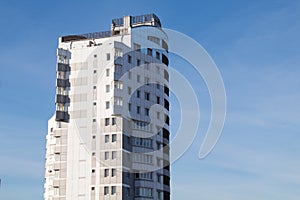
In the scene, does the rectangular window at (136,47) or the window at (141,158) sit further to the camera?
the rectangular window at (136,47)

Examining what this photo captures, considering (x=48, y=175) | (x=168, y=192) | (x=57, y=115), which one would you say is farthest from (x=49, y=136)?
(x=168, y=192)

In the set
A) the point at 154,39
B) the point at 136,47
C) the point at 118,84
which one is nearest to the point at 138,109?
the point at 118,84

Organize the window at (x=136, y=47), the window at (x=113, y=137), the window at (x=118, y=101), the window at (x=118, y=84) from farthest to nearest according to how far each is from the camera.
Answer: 1. the window at (x=136, y=47)
2. the window at (x=118, y=84)
3. the window at (x=118, y=101)
4. the window at (x=113, y=137)

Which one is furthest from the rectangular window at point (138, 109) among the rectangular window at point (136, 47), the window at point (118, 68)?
the rectangular window at point (136, 47)

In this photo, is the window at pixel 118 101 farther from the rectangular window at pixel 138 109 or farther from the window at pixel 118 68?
the window at pixel 118 68

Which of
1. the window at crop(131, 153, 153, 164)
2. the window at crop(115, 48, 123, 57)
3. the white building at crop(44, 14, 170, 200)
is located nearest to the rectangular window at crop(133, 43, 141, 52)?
the white building at crop(44, 14, 170, 200)

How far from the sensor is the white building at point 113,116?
273ft

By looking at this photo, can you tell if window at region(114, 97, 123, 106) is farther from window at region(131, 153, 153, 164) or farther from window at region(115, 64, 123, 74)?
window at region(131, 153, 153, 164)

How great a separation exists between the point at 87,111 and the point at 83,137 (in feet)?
16.1

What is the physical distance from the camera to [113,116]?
84625mm

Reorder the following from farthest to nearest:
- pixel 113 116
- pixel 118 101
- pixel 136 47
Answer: pixel 136 47 < pixel 118 101 < pixel 113 116

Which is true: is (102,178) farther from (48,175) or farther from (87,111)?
(48,175)

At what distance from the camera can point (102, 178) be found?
82.2 meters

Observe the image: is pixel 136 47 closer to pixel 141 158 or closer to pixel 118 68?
pixel 118 68
